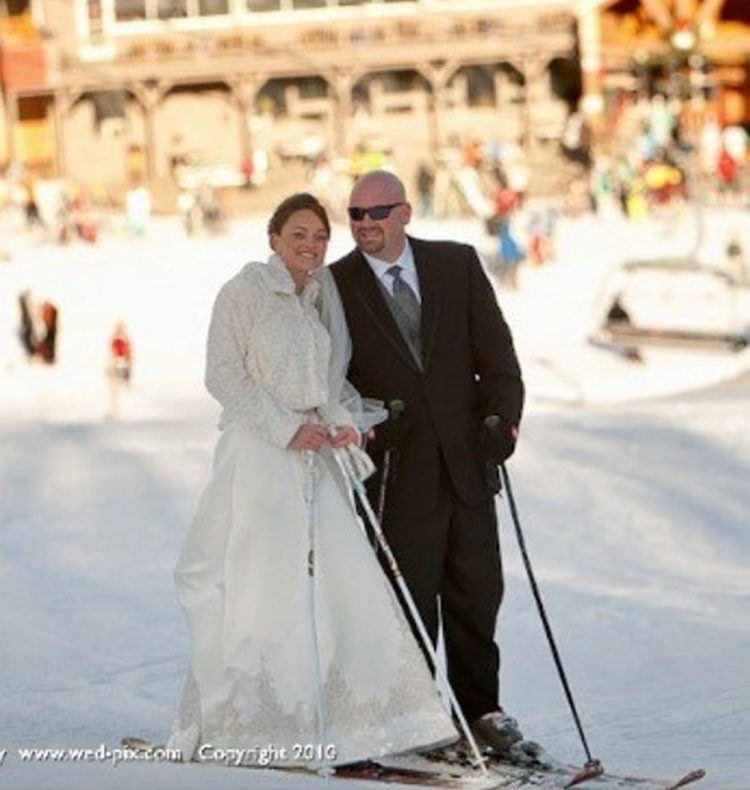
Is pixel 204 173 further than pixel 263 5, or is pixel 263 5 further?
pixel 263 5

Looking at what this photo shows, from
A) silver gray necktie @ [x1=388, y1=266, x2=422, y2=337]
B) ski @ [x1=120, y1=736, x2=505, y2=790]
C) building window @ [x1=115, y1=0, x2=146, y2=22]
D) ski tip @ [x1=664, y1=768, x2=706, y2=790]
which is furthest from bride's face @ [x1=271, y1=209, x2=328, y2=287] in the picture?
building window @ [x1=115, y1=0, x2=146, y2=22]

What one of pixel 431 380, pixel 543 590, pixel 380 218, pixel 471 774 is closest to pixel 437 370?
pixel 431 380

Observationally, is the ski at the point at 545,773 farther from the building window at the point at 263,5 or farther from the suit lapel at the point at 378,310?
the building window at the point at 263,5

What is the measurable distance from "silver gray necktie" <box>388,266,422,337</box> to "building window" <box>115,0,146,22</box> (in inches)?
1835

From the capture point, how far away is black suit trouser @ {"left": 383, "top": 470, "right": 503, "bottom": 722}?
745cm

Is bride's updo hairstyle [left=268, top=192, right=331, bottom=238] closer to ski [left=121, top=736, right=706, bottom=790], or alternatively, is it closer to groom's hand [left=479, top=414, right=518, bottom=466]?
groom's hand [left=479, top=414, right=518, bottom=466]

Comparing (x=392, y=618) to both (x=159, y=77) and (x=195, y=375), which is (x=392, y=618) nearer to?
(x=195, y=375)

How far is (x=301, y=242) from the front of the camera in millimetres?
7191

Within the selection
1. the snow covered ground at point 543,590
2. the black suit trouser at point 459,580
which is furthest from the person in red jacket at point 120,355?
the black suit trouser at point 459,580

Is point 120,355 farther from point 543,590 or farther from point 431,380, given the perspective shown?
point 431,380

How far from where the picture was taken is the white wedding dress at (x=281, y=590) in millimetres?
7188

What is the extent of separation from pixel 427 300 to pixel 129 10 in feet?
154

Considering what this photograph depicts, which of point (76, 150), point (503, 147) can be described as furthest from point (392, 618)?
point (76, 150)

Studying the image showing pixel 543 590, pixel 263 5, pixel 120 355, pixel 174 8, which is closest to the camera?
pixel 543 590
